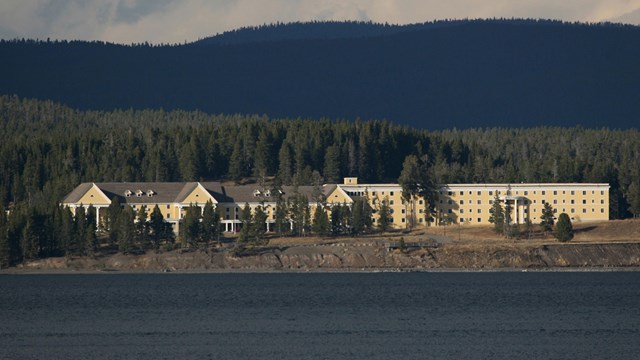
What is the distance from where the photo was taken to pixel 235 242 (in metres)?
151

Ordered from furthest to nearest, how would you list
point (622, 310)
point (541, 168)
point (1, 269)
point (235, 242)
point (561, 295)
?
1. point (541, 168)
2. point (235, 242)
3. point (1, 269)
4. point (561, 295)
5. point (622, 310)

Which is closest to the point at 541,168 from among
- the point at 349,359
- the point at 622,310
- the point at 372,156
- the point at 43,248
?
the point at 372,156

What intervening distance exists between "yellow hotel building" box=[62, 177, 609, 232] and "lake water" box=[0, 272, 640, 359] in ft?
93.4

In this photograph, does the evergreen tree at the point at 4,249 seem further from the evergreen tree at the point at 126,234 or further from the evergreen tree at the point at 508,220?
the evergreen tree at the point at 508,220

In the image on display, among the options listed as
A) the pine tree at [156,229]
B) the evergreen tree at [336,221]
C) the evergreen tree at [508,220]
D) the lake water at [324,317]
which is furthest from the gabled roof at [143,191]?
the evergreen tree at [508,220]

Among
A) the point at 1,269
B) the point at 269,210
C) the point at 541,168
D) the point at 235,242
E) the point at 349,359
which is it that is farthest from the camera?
the point at 541,168

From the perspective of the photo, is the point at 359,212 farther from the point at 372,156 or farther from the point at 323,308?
the point at 323,308

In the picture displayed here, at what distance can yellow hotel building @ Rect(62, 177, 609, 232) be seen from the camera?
166 m

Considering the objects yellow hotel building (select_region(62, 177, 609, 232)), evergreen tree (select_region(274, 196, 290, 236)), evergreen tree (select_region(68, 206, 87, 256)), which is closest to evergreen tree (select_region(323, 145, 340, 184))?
yellow hotel building (select_region(62, 177, 609, 232))

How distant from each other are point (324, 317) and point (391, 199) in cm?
7960

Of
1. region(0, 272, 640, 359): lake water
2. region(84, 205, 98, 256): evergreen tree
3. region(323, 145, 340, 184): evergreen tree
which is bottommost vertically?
region(0, 272, 640, 359): lake water

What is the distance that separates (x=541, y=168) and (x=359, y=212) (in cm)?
4187

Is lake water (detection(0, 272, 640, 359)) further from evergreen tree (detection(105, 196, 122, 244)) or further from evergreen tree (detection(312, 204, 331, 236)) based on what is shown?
evergreen tree (detection(312, 204, 331, 236))

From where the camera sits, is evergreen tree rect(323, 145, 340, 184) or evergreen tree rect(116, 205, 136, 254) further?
evergreen tree rect(323, 145, 340, 184)
